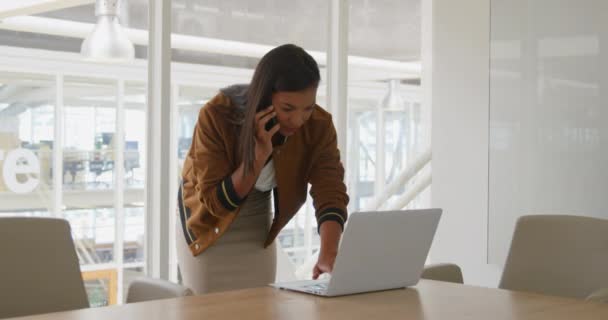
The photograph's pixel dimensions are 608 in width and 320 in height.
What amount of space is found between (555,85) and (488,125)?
455 millimetres

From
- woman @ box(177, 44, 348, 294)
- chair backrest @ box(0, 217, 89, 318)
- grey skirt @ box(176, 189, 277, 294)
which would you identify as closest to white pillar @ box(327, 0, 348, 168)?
woman @ box(177, 44, 348, 294)

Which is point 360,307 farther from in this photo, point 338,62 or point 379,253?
point 338,62

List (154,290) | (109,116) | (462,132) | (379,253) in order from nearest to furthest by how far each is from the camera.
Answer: (379,253)
(154,290)
(109,116)
(462,132)

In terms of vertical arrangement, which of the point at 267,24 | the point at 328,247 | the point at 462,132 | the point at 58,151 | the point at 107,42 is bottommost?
the point at 328,247

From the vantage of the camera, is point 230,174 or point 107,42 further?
point 107,42

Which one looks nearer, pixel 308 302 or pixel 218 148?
pixel 308 302

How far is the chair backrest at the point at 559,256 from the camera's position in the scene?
2748 mm

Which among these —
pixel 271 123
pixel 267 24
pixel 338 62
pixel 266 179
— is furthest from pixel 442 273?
pixel 338 62

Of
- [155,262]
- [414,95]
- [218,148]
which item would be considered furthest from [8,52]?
[414,95]

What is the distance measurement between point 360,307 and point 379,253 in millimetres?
194

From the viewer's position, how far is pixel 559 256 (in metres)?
2.82

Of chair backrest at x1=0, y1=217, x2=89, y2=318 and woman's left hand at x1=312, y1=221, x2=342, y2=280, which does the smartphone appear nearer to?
woman's left hand at x1=312, y1=221, x2=342, y2=280

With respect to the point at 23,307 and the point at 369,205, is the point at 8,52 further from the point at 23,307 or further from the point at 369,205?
the point at 369,205

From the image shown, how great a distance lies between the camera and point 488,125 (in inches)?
178
